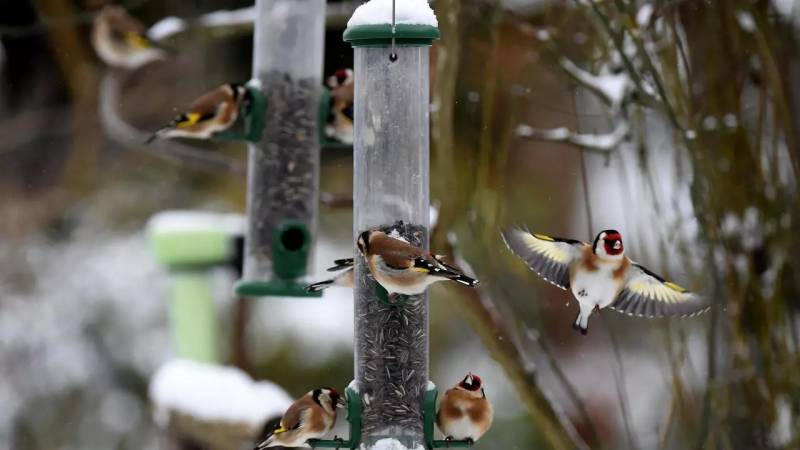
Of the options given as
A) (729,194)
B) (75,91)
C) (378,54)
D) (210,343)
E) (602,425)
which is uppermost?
(75,91)

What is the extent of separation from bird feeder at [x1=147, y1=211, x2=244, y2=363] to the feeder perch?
78cm

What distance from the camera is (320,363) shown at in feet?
27.9

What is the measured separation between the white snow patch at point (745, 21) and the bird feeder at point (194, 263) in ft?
6.36

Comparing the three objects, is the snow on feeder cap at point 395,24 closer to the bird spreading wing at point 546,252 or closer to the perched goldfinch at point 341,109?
the bird spreading wing at point 546,252

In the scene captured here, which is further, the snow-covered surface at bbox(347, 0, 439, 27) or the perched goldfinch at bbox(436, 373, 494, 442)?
the perched goldfinch at bbox(436, 373, 494, 442)

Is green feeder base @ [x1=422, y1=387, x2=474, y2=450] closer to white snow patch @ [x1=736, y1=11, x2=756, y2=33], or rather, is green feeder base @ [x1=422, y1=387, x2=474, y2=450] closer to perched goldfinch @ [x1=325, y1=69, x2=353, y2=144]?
perched goldfinch @ [x1=325, y1=69, x2=353, y2=144]

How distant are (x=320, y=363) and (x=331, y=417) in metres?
4.98

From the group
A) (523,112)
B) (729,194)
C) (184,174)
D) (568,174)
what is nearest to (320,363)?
(184,174)

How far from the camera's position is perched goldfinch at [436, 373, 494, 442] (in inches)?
133

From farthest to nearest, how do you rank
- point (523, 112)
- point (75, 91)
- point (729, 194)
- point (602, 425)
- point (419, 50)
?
point (75, 91), point (602, 425), point (523, 112), point (729, 194), point (419, 50)

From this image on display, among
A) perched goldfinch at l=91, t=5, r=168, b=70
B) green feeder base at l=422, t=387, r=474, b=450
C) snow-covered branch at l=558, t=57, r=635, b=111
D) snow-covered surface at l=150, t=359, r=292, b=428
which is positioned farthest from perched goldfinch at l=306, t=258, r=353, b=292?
perched goldfinch at l=91, t=5, r=168, b=70

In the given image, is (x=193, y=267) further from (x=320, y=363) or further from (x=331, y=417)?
(x=320, y=363)

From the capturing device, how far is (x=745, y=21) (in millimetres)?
4188

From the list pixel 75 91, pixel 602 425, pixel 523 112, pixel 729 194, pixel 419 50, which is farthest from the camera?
pixel 75 91
